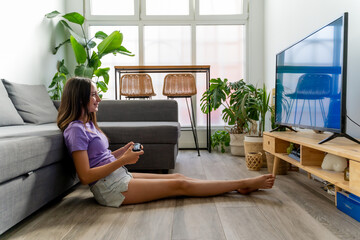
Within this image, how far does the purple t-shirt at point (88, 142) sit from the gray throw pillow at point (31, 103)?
3.79 ft

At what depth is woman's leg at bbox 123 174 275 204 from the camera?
1.68m

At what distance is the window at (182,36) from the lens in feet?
14.8

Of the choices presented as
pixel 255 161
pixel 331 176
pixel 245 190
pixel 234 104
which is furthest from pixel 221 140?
pixel 331 176

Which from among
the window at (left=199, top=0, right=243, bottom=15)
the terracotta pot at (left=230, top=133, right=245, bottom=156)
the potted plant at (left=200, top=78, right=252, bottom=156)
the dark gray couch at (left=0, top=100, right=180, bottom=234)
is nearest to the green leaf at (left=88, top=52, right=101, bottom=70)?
the potted plant at (left=200, top=78, right=252, bottom=156)

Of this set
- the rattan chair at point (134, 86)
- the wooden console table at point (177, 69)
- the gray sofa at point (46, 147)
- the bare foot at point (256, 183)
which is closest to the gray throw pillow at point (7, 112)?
the gray sofa at point (46, 147)

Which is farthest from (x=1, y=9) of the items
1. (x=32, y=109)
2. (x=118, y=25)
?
(x=118, y=25)

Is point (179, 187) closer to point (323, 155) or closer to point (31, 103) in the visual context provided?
point (323, 155)

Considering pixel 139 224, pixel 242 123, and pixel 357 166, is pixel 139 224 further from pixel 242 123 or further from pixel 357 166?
pixel 242 123

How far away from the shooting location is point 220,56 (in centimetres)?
455

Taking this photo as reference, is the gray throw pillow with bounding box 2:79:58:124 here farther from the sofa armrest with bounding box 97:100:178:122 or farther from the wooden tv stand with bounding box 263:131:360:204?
the wooden tv stand with bounding box 263:131:360:204

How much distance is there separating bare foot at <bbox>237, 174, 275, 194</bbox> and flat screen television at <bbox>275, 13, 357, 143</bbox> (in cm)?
47

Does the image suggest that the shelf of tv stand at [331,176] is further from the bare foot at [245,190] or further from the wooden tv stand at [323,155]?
the bare foot at [245,190]

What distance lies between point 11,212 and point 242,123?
2920 millimetres

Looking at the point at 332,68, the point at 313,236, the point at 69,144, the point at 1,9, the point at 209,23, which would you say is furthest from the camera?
the point at 209,23
